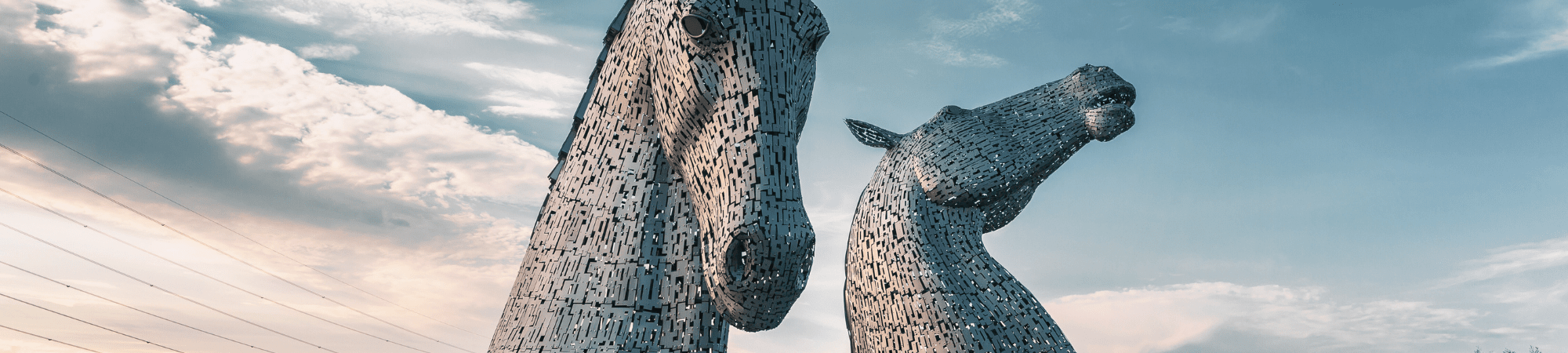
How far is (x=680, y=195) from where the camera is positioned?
7.25 ft

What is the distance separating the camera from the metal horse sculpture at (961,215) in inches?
166

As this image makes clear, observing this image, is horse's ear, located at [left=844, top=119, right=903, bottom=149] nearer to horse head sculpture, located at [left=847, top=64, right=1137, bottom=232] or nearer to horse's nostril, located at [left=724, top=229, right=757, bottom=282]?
horse head sculpture, located at [left=847, top=64, right=1137, bottom=232]

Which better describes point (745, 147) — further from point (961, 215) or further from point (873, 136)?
point (873, 136)

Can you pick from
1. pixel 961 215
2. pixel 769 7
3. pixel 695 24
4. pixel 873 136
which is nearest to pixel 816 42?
pixel 769 7

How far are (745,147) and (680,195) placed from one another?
12.1 inches

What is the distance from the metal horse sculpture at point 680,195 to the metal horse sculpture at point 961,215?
2220 mm

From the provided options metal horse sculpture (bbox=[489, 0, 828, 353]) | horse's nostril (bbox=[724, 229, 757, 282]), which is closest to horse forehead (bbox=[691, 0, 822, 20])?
metal horse sculpture (bbox=[489, 0, 828, 353])

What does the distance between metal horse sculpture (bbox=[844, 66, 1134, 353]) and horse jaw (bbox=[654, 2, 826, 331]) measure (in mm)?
2266

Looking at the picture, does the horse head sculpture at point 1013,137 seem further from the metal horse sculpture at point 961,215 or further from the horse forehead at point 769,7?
the horse forehead at point 769,7

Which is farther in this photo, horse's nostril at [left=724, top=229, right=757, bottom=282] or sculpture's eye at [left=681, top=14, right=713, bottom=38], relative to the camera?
sculpture's eye at [left=681, top=14, right=713, bottom=38]

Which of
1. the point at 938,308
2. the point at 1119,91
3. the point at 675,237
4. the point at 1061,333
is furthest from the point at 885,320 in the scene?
the point at 675,237

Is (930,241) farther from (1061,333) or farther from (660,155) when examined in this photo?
(660,155)

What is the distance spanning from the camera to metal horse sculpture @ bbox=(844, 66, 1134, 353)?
13.8 feet

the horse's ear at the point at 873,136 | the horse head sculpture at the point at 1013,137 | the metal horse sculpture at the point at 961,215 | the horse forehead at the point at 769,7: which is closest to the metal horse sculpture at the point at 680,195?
the horse forehead at the point at 769,7
